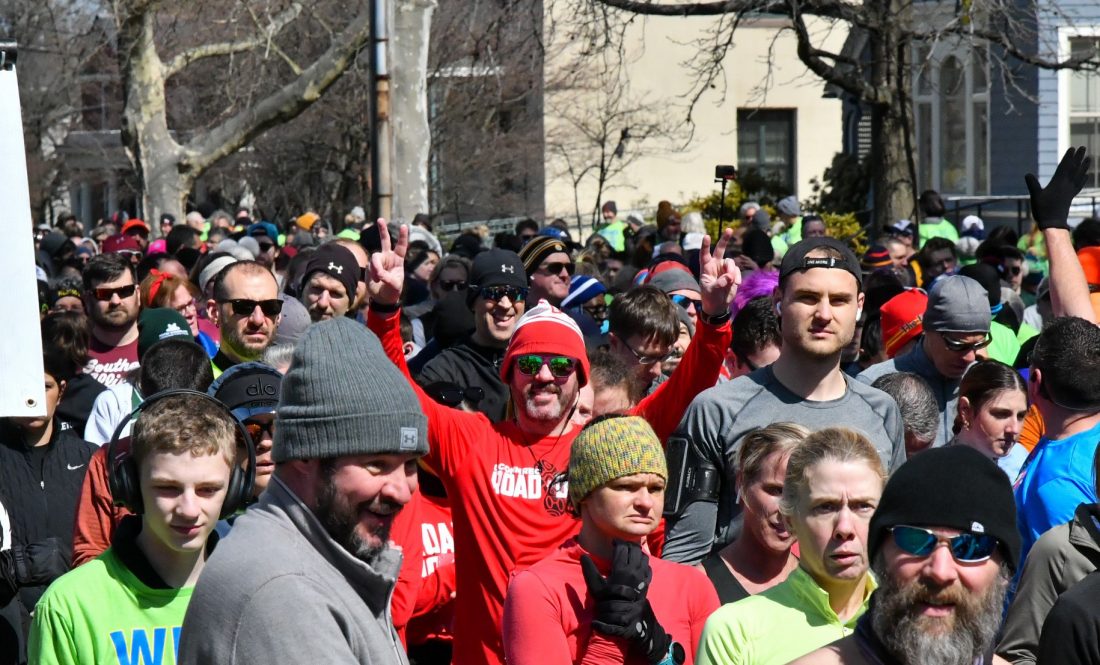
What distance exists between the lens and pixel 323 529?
2.77 m

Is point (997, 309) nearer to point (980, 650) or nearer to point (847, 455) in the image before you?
point (847, 455)

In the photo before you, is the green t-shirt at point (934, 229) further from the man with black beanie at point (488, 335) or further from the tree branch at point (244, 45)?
the man with black beanie at point (488, 335)

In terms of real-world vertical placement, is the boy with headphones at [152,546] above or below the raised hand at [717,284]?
below

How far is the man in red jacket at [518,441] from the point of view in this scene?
16.3 feet

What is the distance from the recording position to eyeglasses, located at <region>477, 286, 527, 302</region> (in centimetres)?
729

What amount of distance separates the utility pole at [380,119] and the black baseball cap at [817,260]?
323 inches

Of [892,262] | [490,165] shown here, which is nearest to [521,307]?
[892,262]

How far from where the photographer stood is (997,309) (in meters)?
9.05

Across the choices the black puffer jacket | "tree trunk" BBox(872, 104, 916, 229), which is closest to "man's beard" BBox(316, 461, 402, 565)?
the black puffer jacket

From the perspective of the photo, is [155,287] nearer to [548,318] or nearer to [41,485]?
[41,485]

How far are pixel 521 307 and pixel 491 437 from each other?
227cm

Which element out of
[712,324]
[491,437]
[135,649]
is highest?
[712,324]

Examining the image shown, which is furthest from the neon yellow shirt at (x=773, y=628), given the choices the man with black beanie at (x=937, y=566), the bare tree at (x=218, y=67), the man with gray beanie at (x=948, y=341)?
the bare tree at (x=218, y=67)

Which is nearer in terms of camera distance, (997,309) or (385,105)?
(997,309)
